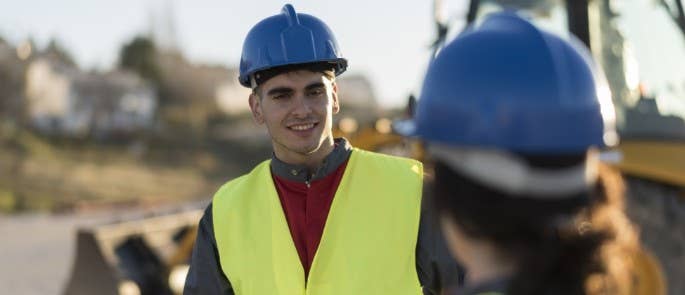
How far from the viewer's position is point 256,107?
3297 millimetres

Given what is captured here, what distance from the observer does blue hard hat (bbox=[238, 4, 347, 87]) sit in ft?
10.5

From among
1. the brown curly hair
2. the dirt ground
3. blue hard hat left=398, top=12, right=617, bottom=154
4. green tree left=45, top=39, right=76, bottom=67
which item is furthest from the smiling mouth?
green tree left=45, top=39, right=76, bottom=67

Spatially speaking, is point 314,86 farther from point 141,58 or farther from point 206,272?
point 141,58

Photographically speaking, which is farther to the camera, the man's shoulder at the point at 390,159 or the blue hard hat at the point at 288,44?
the blue hard hat at the point at 288,44

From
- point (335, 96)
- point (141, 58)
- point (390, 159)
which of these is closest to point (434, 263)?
point (390, 159)

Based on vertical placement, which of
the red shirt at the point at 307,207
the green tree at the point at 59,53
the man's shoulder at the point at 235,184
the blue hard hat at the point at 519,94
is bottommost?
the green tree at the point at 59,53

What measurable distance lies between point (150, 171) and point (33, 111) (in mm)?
4082

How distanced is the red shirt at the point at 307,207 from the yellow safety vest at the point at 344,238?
4cm

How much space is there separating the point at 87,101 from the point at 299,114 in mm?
36442

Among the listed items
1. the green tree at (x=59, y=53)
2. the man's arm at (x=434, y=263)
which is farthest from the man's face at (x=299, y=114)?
the green tree at (x=59, y=53)

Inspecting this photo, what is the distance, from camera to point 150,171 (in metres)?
33.2

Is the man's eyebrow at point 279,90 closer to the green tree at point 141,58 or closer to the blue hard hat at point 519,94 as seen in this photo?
the blue hard hat at point 519,94

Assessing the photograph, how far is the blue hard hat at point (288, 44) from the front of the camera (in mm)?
3193

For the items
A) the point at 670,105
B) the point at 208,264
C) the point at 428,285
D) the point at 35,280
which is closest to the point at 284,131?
the point at 208,264
